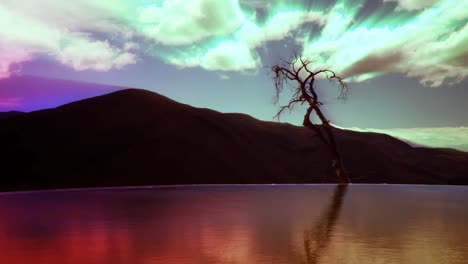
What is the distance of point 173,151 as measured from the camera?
193ft

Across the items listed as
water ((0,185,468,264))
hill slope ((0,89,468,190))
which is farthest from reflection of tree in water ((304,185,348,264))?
hill slope ((0,89,468,190))

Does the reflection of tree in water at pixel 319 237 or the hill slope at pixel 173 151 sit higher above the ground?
the hill slope at pixel 173 151

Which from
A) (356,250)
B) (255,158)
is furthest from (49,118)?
(356,250)

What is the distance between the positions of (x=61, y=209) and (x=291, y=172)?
38.8 meters

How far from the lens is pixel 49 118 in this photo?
65938 millimetres

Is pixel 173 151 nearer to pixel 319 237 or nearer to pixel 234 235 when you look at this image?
pixel 234 235

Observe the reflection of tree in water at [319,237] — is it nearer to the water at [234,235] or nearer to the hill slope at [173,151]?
the water at [234,235]

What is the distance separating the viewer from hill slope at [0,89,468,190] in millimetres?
52812

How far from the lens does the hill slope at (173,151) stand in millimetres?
52812

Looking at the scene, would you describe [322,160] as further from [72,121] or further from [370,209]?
[370,209]

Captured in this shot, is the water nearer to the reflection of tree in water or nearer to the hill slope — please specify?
the reflection of tree in water

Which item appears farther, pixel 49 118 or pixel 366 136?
pixel 366 136

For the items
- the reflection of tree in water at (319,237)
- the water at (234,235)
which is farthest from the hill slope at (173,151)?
the reflection of tree in water at (319,237)

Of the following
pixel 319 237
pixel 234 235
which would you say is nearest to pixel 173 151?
pixel 234 235
